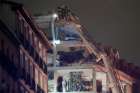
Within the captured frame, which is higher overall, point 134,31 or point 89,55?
point 134,31

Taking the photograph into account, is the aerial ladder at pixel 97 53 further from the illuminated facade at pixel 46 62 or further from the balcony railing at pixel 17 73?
the balcony railing at pixel 17 73

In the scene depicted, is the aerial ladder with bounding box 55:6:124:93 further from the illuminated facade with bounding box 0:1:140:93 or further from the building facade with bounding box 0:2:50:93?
the building facade with bounding box 0:2:50:93

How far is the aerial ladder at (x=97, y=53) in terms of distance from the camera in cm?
203

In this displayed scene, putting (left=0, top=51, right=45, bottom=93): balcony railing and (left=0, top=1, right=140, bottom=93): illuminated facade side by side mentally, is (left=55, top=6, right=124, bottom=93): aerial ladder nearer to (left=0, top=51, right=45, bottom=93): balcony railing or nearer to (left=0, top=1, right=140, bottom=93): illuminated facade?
(left=0, top=1, right=140, bottom=93): illuminated facade

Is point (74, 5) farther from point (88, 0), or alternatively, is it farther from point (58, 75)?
point (58, 75)

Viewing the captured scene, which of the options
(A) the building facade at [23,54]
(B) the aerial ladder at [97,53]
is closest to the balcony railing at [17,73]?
(A) the building facade at [23,54]

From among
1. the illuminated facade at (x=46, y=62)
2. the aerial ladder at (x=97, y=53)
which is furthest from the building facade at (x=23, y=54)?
Result: the aerial ladder at (x=97, y=53)

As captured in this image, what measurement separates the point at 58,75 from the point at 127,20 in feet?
2.00

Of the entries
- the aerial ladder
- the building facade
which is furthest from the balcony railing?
the aerial ladder

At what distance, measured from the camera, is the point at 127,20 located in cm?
214

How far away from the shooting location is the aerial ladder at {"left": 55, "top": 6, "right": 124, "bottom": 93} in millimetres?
2027

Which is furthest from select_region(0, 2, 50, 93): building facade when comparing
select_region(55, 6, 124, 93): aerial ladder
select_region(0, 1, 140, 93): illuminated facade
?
select_region(55, 6, 124, 93): aerial ladder

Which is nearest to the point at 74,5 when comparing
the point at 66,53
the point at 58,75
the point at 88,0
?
the point at 88,0

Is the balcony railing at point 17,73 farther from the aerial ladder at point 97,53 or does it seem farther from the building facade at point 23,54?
the aerial ladder at point 97,53
